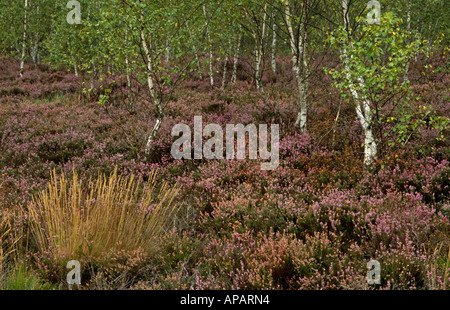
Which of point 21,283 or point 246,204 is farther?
point 246,204

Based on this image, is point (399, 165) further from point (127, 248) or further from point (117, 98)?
point (117, 98)

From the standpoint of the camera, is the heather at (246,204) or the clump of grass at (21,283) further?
the heather at (246,204)

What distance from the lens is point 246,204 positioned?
4.90 metres

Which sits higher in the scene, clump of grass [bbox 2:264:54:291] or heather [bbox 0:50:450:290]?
heather [bbox 0:50:450:290]

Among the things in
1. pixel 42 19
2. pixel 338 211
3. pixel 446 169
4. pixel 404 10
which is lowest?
pixel 338 211

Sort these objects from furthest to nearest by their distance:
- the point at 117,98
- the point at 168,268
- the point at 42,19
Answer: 1. the point at 42,19
2. the point at 117,98
3. the point at 168,268

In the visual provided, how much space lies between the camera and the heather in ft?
10.7

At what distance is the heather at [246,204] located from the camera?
3.26 m

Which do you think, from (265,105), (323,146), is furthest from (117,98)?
(323,146)

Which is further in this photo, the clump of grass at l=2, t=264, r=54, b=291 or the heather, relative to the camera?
the heather

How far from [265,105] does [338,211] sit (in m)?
6.85

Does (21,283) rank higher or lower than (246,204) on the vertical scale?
lower

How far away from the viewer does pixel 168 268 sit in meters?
3.67

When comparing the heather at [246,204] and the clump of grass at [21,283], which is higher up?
the heather at [246,204]
